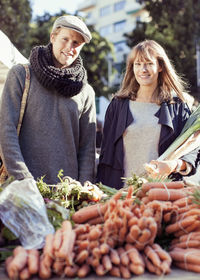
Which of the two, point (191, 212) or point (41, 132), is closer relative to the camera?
point (191, 212)

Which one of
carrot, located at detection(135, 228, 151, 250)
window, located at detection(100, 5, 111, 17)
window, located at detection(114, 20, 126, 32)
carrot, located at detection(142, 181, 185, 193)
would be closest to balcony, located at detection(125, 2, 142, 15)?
window, located at detection(114, 20, 126, 32)

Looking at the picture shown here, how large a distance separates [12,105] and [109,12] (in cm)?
3993

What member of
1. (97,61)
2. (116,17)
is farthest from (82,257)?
(116,17)

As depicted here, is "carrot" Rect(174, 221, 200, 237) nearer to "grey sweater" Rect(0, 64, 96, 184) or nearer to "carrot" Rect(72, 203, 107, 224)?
"carrot" Rect(72, 203, 107, 224)

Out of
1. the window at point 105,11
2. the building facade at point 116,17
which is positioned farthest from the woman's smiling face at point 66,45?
the window at point 105,11

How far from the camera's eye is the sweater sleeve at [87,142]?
2850 millimetres

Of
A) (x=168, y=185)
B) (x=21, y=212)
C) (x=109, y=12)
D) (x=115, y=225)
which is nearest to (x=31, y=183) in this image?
(x=21, y=212)

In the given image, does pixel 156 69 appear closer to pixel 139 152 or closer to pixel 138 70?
pixel 138 70

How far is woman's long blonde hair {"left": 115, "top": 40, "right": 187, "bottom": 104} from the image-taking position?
292 centimetres

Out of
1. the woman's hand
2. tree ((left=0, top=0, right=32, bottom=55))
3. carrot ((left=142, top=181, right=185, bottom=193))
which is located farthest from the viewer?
tree ((left=0, top=0, right=32, bottom=55))

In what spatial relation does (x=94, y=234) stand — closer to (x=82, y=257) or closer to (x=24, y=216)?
(x=82, y=257)

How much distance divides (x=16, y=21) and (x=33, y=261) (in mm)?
16164

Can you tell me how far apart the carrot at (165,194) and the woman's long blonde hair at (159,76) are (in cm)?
110

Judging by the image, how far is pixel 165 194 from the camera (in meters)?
1.96
